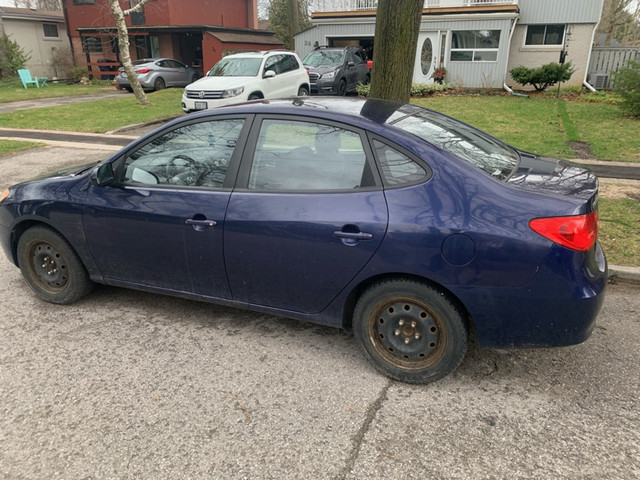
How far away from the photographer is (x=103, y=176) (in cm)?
Answer: 367

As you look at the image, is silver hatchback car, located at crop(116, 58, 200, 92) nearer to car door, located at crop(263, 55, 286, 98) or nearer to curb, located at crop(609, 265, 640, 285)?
car door, located at crop(263, 55, 286, 98)

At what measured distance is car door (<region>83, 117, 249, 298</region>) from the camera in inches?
135

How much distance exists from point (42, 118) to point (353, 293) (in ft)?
50.7

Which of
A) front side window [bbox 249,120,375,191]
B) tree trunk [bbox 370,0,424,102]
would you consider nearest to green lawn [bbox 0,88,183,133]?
tree trunk [bbox 370,0,424,102]

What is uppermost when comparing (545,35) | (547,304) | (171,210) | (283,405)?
(545,35)

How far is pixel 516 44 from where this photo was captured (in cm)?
2116

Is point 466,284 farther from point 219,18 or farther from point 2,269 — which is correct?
point 219,18

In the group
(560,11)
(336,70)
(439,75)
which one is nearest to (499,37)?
(560,11)

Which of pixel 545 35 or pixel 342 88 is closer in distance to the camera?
pixel 342 88

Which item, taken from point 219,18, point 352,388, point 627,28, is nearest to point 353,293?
point 352,388

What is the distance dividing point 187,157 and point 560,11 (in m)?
21.2

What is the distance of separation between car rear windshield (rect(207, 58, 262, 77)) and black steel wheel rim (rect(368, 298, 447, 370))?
12.5 m

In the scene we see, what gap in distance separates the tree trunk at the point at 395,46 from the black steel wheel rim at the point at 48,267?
161 inches

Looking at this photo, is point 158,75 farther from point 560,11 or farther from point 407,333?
point 407,333
